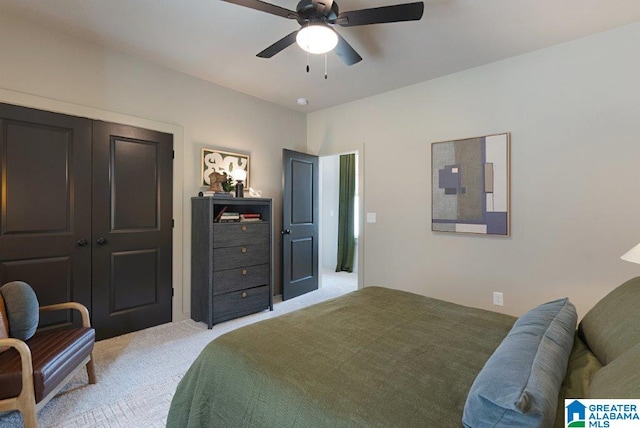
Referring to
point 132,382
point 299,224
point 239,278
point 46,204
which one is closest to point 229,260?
point 239,278

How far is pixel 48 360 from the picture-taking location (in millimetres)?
1616

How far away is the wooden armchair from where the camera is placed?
148 cm

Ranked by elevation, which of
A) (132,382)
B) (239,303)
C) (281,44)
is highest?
(281,44)

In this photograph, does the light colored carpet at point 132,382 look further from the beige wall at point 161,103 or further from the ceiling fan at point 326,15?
the ceiling fan at point 326,15

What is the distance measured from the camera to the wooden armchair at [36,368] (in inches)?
Result: 58.3

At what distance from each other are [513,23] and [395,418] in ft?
9.40

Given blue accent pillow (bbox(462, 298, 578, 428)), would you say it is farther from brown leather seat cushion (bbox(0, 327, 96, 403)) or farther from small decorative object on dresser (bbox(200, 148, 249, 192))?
small decorative object on dresser (bbox(200, 148, 249, 192))

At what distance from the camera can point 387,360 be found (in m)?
1.20

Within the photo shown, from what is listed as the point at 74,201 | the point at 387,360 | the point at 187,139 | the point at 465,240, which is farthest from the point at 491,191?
the point at 74,201

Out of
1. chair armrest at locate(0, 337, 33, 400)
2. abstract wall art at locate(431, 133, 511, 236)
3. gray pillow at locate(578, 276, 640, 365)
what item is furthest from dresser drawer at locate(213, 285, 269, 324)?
gray pillow at locate(578, 276, 640, 365)

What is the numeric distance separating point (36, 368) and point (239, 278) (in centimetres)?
192

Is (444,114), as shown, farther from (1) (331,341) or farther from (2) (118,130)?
(2) (118,130)

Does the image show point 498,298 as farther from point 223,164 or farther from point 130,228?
point 130,228

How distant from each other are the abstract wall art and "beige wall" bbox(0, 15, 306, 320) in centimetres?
214
